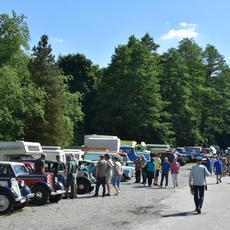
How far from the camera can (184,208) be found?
19156mm

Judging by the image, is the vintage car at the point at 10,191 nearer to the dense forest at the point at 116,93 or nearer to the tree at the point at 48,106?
the dense forest at the point at 116,93

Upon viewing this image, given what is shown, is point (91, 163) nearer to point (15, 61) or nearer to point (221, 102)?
point (15, 61)

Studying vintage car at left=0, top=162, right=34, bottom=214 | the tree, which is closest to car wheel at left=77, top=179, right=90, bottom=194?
vintage car at left=0, top=162, right=34, bottom=214

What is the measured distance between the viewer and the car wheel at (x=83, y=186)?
25.2 meters

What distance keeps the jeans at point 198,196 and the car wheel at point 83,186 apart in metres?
8.18

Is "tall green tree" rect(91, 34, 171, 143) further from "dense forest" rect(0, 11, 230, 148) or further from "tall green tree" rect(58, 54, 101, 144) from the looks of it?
"tall green tree" rect(58, 54, 101, 144)

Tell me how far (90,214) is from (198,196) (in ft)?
11.8

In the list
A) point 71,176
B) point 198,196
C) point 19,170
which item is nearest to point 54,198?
point 71,176

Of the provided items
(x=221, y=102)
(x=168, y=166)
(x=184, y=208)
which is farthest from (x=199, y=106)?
(x=184, y=208)

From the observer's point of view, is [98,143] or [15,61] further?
[15,61]

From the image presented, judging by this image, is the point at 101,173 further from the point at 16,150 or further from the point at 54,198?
the point at 16,150

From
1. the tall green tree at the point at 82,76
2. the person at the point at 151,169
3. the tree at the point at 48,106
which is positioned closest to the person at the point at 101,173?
the person at the point at 151,169

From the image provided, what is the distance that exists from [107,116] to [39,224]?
57.8m

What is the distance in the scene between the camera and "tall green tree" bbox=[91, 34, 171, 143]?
71.2 m
